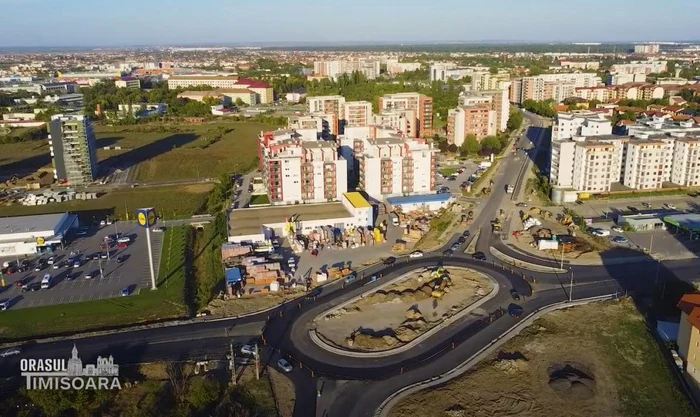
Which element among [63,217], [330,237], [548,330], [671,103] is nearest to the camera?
[548,330]

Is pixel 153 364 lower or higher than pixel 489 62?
lower

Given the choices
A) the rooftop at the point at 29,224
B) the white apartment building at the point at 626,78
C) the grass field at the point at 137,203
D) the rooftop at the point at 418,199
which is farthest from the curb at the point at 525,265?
the white apartment building at the point at 626,78

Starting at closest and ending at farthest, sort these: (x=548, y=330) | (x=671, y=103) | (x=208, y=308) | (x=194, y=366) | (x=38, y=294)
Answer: (x=194, y=366)
(x=548, y=330)
(x=208, y=308)
(x=38, y=294)
(x=671, y=103)

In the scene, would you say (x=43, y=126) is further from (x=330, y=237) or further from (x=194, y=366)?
(x=194, y=366)

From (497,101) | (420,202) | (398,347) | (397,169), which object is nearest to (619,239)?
(420,202)

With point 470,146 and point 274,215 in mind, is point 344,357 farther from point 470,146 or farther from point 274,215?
point 470,146

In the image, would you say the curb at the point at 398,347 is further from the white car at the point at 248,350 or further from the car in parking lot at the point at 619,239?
the car in parking lot at the point at 619,239

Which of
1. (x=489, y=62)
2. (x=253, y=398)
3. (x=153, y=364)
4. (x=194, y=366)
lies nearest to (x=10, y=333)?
(x=153, y=364)
